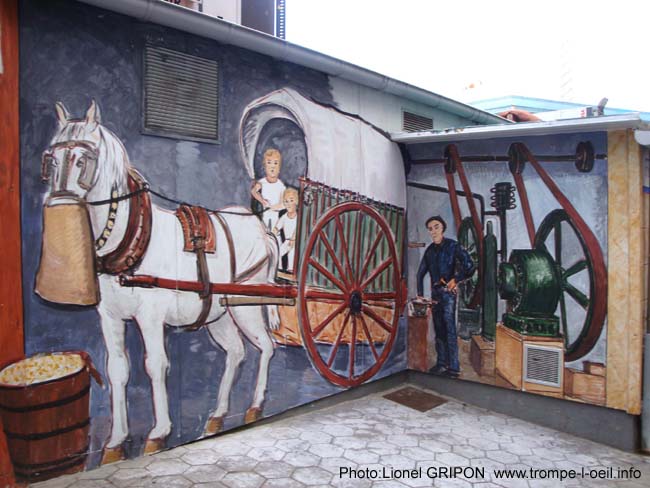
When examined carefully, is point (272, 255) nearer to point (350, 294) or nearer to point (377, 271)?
point (350, 294)

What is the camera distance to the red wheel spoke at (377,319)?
668 cm

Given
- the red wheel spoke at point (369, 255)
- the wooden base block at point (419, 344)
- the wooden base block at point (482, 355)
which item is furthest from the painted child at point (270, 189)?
the wooden base block at point (482, 355)

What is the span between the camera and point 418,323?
7.19 m

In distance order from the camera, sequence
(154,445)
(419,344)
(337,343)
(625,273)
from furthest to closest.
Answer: (419,344)
(337,343)
(625,273)
(154,445)

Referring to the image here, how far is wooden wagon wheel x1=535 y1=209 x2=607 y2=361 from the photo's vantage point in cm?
569

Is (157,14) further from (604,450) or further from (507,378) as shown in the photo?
(604,450)

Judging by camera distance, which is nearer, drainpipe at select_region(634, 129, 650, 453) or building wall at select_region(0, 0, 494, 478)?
building wall at select_region(0, 0, 494, 478)

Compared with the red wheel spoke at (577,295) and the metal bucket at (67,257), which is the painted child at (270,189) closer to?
the metal bucket at (67,257)

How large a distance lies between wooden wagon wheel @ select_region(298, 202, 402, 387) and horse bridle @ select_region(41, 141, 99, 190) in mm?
2408

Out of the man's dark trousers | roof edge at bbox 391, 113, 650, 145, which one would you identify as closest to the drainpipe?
roof edge at bbox 391, 113, 650, 145

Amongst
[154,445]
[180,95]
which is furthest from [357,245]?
[154,445]

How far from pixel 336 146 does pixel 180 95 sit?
205cm

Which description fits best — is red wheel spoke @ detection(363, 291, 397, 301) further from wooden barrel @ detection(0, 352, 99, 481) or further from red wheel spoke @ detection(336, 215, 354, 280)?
wooden barrel @ detection(0, 352, 99, 481)

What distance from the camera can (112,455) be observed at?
4.34m
